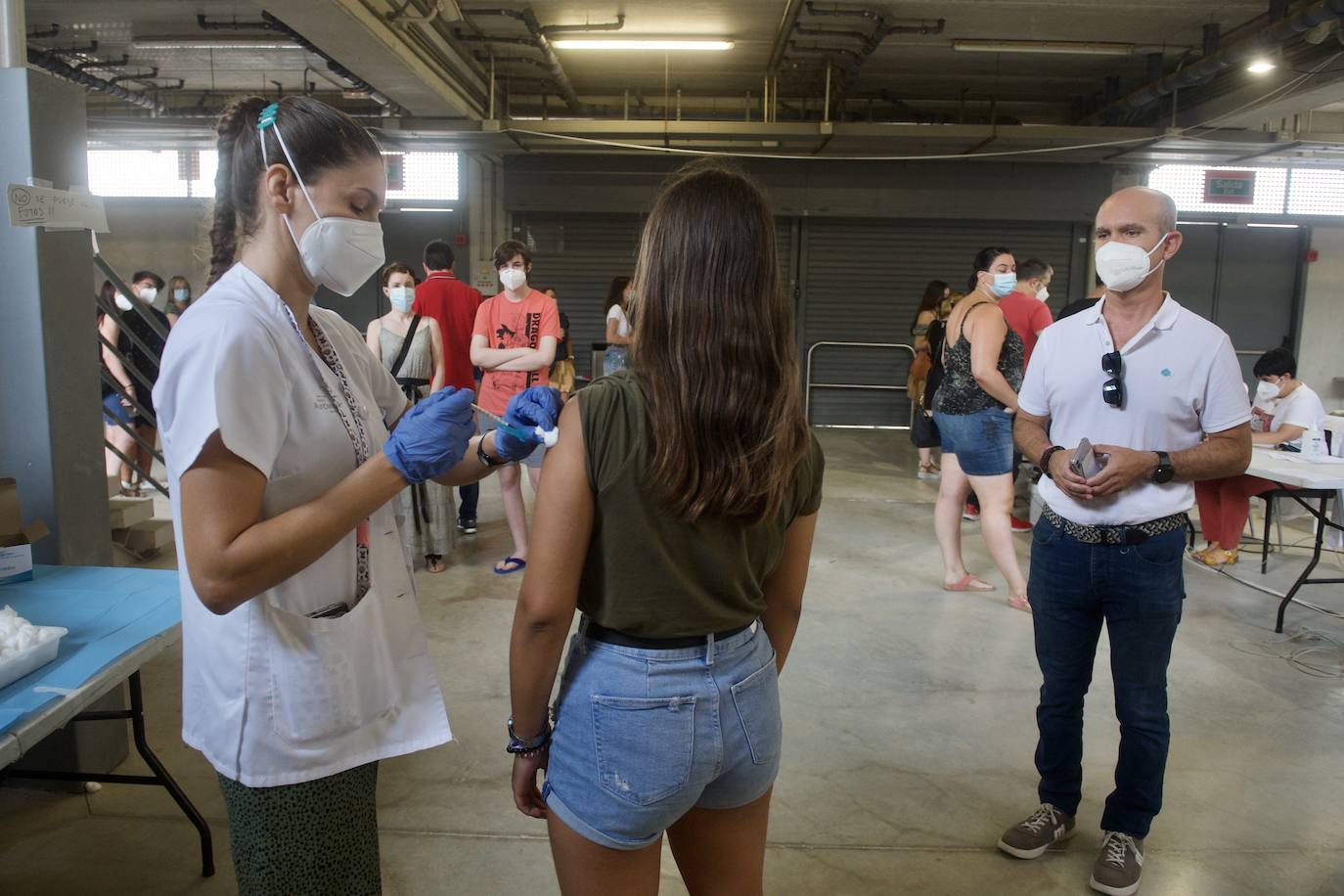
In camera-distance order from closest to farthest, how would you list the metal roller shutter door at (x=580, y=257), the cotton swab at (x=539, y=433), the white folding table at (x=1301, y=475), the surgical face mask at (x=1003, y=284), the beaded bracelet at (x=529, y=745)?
the cotton swab at (x=539, y=433) → the beaded bracelet at (x=529, y=745) → the white folding table at (x=1301, y=475) → the surgical face mask at (x=1003, y=284) → the metal roller shutter door at (x=580, y=257)

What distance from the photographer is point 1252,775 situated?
2.95m

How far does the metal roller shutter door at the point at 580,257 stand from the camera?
1095 cm

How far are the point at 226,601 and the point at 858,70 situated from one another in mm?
9019

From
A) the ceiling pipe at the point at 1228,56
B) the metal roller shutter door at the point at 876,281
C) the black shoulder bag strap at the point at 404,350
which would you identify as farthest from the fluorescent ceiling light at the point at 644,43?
the black shoulder bag strap at the point at 404,350

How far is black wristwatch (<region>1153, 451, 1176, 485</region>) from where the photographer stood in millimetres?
2199

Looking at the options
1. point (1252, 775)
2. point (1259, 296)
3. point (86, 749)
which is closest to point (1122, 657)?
point (1252, 775)

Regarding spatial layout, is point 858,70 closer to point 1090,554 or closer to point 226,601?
point 1090,554

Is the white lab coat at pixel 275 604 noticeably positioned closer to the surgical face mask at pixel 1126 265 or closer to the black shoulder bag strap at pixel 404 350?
the surgical face mask at pixel 1126 265

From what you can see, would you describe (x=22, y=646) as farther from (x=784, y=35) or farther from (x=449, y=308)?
(x=784, y=35)

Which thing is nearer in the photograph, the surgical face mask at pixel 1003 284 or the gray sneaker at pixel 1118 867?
the gray sneaker at pixel 1118 867

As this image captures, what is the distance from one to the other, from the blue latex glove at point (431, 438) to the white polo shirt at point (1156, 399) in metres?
1.63

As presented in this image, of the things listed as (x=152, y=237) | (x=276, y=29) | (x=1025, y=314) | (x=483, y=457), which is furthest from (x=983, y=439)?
(x=152, y=237)

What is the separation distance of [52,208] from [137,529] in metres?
3.12

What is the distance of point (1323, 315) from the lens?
438 inches
